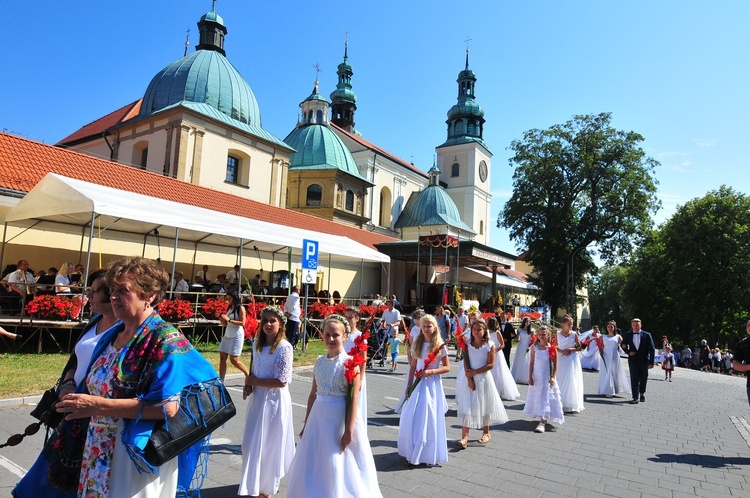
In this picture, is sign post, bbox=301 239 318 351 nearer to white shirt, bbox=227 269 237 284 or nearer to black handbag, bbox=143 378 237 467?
white shirt, bbox=227 269 237 284

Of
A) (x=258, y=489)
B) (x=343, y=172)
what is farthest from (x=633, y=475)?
(x=343, y=172)

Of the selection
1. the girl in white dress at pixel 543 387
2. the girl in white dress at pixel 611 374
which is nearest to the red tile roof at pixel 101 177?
the girl in white dress at pixel 543 387

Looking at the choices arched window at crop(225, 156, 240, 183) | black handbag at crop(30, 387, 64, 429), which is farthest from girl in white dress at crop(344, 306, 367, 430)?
arched window at crop(225, 156, 240, 183)

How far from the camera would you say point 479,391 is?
7039 mm

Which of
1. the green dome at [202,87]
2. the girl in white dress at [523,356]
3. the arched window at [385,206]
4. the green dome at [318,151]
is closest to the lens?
the girl in white dress at [523,356]

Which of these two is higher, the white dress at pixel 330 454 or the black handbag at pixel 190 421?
the black handbag at pixel 190 421

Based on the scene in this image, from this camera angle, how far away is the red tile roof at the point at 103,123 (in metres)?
34.7

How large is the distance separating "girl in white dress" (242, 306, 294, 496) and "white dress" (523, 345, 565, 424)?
491cm

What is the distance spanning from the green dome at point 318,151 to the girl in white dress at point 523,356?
29.9m

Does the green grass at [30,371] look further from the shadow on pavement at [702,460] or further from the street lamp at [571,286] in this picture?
the street lamp at [571,286]

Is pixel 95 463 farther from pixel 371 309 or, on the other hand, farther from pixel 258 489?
pixel 371 309

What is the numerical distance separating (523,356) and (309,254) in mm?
6433

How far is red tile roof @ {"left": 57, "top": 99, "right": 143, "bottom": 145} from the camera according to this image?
3472 cm

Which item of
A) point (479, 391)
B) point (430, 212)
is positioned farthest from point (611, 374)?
point (430, 212)
